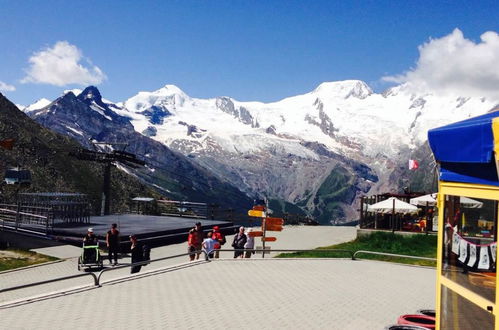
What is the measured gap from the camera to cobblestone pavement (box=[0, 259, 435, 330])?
33.7 feet

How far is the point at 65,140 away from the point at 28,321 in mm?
137167

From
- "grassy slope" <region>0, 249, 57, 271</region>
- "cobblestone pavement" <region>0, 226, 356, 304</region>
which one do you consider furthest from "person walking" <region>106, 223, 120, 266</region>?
"grassy slope" <region>0, 249, 57, 271</region>

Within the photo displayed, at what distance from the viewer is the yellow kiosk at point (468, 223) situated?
5387 mm

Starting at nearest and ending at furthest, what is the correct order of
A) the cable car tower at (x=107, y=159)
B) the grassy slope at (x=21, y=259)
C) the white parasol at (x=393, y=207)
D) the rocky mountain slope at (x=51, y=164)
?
the grassy slope at (x=21, y=259) < the white parasol at (x=393, y=207) < the cable car tower at (x=107, y=159) < the rocky mountain slope at (x=51, y=164)

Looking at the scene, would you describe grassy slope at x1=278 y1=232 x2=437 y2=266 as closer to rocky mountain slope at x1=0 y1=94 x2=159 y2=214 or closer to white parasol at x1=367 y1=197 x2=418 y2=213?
white parasol at x1=367 y1=197 x2=418 y2=213

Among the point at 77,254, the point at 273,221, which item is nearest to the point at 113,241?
the point at 77,254

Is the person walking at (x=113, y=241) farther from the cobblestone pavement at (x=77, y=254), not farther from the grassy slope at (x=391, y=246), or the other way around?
the grassy slope at (x=391, y=246)

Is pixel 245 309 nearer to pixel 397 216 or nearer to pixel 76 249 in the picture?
pixel 76 249

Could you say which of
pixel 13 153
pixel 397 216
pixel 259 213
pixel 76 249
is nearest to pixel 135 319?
pixel 259 213

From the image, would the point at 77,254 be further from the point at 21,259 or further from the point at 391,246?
the point at 391,246

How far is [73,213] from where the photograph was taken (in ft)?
101

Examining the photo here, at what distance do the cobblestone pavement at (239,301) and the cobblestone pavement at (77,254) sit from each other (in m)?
2.80

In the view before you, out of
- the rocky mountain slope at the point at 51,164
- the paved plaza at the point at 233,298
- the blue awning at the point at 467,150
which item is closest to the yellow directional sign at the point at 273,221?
the paved plaza at the point at 233,298

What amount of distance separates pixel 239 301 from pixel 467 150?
7849 millimetres
